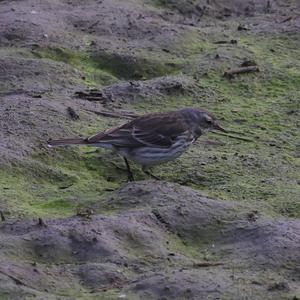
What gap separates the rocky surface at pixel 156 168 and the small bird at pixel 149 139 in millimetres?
233

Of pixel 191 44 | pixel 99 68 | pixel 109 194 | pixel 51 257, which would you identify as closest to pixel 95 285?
pixel 51 257

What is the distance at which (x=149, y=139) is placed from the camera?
1012 cm

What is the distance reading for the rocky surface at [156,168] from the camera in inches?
313

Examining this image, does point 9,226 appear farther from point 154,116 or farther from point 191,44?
point 191,44

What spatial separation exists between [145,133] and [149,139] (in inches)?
3.7

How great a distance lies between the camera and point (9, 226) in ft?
28.1

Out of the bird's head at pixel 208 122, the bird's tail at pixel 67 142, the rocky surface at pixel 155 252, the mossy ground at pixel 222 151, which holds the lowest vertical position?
the mossy ground at pixel 222 151

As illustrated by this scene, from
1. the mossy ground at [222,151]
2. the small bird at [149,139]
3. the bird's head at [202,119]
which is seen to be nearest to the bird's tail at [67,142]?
the small bird at [149,139]

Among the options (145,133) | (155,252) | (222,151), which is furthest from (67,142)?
(155,252)

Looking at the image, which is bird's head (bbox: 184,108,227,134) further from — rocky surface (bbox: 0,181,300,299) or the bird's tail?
rocky surface (bbox: 0,181,300,299)

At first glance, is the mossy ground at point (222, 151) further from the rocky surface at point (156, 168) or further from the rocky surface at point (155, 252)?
the rocky surface at point (155, 252)

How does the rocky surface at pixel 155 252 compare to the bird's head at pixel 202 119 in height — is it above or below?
above

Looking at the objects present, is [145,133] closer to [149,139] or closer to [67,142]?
[149,139]

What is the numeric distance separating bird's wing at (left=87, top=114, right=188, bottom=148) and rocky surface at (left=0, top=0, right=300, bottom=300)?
33 centimetres
